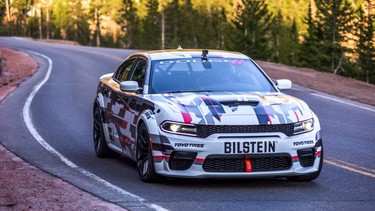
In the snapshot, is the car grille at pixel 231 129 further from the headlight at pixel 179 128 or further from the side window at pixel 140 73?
the side window at pixel 140 73

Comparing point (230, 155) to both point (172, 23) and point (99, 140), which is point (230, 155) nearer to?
point (99, 140)

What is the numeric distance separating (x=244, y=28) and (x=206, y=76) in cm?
7916

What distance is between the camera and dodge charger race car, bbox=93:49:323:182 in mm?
8078

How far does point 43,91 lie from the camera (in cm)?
2288

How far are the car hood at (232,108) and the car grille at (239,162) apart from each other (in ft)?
1.19

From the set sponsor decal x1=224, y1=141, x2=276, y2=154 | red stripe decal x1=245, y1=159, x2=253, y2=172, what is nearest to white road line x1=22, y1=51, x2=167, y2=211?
sponsor decal x1=224, y1=141, x2=276, y2=154

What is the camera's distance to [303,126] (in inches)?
330

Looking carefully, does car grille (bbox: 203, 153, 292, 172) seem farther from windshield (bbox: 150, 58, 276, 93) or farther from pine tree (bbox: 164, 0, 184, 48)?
pine tree (bbox: 164, 0, 184, 48)

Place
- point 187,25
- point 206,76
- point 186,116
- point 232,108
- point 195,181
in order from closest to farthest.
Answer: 1. point 186,116
2. point 232,108
3. point 195,181
4. point 206,76
5. point 187,25

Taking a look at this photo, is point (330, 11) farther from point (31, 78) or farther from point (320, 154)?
point (320, 154)

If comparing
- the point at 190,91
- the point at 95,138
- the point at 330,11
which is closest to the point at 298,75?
the point at 95,138

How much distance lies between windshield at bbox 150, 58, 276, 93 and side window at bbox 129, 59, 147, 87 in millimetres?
166

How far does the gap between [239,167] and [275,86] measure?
2.01 meters

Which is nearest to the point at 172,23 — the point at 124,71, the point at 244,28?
the point at 244,28
